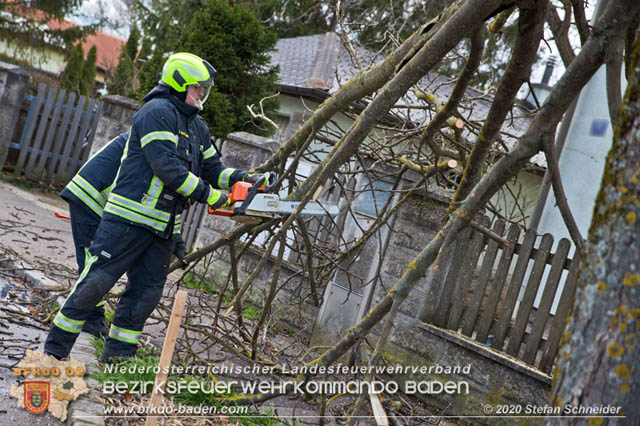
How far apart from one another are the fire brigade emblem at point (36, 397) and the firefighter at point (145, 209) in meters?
0.39

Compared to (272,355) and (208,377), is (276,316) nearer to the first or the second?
(272,355)

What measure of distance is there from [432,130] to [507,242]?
1.55 meters

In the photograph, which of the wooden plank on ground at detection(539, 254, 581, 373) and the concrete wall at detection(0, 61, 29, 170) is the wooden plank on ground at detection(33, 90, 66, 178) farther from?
the wooden plank on ground at detection(539, 254, 581, 373)

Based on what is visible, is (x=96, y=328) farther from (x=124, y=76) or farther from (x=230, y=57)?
(x=124, y=76)

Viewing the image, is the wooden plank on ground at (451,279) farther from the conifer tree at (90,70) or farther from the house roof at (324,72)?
the conifer tree at (90,70)

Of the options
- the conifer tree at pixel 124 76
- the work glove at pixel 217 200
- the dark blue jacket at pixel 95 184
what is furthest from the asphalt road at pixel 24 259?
the conifer tree at pixel 124 76

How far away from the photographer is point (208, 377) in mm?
3414

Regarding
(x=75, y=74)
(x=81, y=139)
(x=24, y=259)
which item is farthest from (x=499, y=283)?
(x=75, y=74)

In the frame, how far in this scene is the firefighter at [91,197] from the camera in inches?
155

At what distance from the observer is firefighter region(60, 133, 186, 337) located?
3936 millimetres

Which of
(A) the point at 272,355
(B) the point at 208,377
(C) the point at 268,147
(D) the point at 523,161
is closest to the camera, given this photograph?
(D) the point at 523,161

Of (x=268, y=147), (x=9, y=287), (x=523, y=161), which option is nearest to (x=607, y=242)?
(x=523, y=161)

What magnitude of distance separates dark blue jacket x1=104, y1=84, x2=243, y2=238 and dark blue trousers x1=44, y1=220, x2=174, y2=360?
0.11 meters

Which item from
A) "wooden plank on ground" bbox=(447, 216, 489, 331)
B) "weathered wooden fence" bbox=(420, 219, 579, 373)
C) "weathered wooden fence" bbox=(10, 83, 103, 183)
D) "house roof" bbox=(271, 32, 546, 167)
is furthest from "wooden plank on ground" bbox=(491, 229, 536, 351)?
"weathered wooden fence" bbox=(10, 83, 103, 183)
